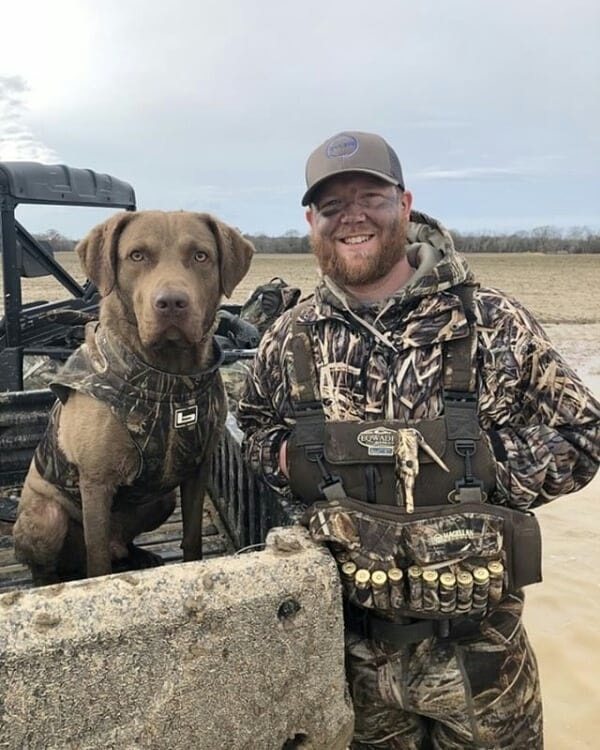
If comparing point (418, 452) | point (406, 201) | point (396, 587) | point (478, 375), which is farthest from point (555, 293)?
point (396, 587)

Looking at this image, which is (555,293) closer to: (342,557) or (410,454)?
(410,454)

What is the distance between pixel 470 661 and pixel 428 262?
50.2 inches

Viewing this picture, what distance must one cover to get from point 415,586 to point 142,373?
1185mm

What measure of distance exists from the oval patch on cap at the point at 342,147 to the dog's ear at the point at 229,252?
0.58 metres

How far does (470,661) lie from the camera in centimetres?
229

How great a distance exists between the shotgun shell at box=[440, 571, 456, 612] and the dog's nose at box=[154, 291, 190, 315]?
4.02ft

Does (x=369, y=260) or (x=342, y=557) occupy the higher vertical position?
(x=369, y=260)

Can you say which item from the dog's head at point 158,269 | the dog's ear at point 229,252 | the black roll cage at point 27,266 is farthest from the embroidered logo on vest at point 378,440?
the black roll cage at point 27,266

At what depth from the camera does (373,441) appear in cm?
216

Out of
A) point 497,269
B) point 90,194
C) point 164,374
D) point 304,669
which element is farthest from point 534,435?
point 497,269

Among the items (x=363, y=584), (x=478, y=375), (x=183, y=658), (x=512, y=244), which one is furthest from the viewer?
(x=512, y=244)

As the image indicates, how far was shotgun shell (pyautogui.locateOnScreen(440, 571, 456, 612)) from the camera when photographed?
6.75 ft

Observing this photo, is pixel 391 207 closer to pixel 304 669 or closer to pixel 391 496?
pixel 391 496

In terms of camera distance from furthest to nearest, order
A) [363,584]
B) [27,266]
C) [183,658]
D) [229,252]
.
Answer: [27,266]
[229,252]
[363,584]
[183,658]
